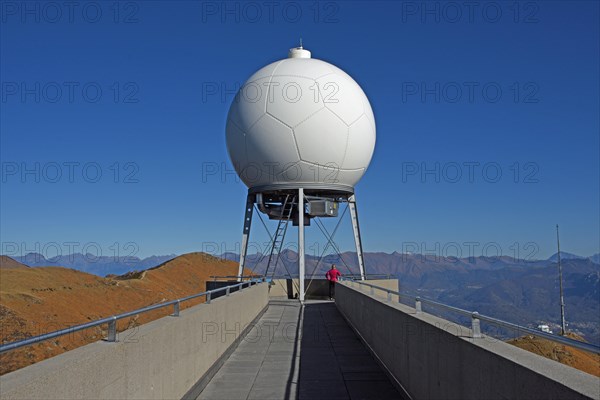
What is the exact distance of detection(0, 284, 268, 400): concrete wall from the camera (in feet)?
13.1

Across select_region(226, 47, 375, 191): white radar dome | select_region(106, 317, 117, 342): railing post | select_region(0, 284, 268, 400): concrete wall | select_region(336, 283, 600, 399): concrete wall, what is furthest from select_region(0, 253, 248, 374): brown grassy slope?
select_region(106, 317, 117, 342): railing post

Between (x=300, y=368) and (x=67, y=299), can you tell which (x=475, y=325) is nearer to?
(x=300, y=368)

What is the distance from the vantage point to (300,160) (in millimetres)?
23172

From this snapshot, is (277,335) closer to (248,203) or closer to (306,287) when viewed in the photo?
(248,203)

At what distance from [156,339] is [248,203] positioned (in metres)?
19.7

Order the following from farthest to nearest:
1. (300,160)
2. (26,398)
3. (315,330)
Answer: (300,160) → (315,330) → (26,398)

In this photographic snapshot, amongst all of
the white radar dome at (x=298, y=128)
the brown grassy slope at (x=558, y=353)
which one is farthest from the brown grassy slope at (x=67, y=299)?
the brown grassy slope at (x=558, y=353)

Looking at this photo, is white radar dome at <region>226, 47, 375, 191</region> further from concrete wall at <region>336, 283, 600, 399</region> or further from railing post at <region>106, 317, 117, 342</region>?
railing post at <region>106, 317, 117, 342</region>

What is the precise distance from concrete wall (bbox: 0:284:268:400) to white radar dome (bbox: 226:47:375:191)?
40.5 feet

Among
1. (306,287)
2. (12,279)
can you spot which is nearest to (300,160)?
(306,287)

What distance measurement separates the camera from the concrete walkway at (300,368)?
29.2 feet

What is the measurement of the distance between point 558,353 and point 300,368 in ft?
61.9

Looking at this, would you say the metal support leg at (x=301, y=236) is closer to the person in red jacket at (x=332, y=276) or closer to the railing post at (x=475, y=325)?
the person in red jacket at (x=332, y=276)

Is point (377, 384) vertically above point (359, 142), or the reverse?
point (359, 142)
